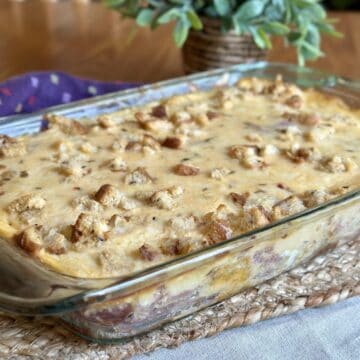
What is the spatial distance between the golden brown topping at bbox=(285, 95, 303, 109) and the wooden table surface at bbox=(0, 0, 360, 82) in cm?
55

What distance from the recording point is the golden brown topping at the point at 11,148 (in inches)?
50.4

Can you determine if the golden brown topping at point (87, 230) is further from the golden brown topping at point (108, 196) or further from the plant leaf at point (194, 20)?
the plant leaf at point (194, 20)

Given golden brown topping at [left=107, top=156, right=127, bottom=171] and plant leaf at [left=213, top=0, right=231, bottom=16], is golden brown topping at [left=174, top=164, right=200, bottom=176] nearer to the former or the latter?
golden brown topping at [left=107, top=156, right=127, bottom=171]

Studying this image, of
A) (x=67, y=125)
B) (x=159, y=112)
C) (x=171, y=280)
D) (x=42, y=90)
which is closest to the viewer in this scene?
(x=171, y=280)

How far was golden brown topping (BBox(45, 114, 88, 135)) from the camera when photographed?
1395 mm

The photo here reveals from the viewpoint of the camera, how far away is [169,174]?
49.0 inches

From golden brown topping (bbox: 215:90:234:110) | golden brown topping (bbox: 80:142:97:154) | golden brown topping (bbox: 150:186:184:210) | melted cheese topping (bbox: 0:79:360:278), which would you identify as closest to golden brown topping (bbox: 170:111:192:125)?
melted cheese topping (bbox: 0:79:360:278)

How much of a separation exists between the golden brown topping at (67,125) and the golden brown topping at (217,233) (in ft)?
1.44

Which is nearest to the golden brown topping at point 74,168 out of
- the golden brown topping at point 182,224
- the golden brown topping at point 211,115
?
the golden brown topping at point 182,224

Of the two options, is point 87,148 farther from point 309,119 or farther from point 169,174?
point 309,119

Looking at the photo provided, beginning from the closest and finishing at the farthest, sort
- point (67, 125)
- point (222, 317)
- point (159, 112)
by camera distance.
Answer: point (222, 317) → point (67, 125) → point (159, 112)

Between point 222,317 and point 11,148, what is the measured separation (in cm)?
51

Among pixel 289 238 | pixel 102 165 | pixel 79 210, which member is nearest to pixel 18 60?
pixel 102 165

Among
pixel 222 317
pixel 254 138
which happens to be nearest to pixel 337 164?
pixel 254 138
